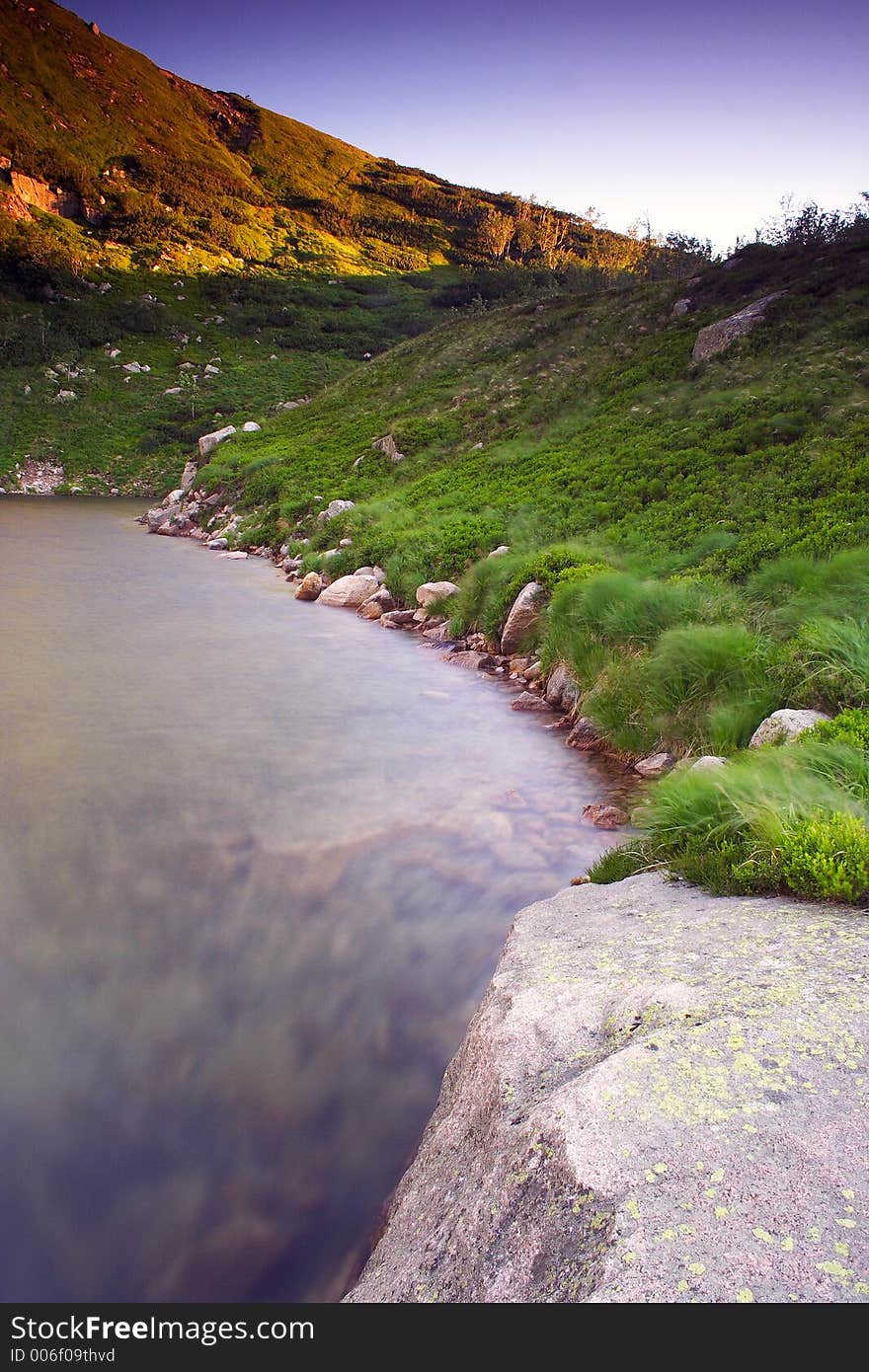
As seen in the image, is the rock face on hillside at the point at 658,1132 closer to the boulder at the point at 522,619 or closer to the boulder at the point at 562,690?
the boulder at the point at 562,690

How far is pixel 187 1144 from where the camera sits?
→ 395 centimetres

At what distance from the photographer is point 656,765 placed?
27.5ft

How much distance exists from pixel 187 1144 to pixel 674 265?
2013 inches

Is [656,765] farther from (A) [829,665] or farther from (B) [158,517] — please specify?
(B) [158,517]

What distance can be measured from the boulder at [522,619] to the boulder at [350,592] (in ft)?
18.4

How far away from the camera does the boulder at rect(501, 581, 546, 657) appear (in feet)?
42.7

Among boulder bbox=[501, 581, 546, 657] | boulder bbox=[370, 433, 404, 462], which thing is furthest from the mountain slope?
boulder bbox=[501, 581, 546, 657]

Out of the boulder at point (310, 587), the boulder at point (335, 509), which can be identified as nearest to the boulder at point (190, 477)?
the boulder at point (335, 509)

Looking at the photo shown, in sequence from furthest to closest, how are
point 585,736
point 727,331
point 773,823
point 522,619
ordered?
point 727,331, point 522,619, point 585,736, point 773,823

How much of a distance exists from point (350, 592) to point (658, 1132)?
54.0 feet

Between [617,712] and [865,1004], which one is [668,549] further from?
[865,1004]

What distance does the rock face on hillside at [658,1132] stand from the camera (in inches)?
82.4

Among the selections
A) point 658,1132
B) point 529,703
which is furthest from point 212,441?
point 658,1132

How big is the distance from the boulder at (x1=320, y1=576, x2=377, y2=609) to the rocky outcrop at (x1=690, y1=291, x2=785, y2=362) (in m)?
13.5
